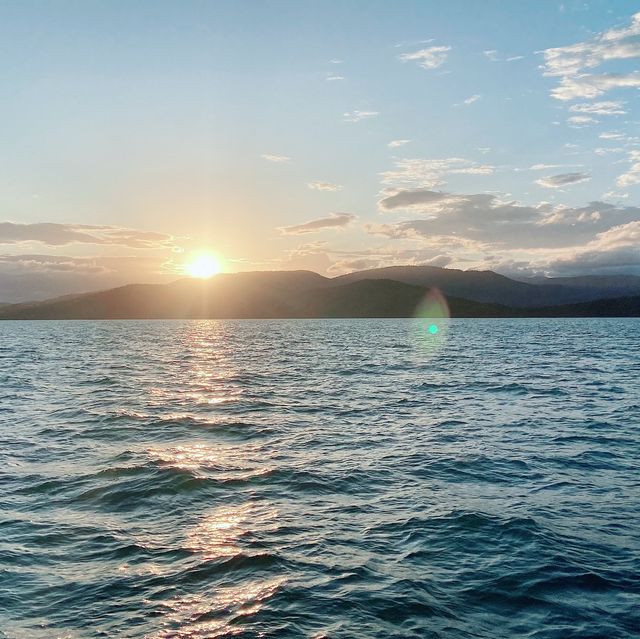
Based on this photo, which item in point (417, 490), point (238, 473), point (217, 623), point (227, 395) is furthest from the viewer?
point (227, 395)

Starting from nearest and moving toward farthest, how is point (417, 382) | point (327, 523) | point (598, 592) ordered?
point (598, 592) → point (327, 523) → point (417, 382)

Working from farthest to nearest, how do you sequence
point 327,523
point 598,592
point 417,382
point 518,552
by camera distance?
1. point 417,382
2. point 327,523
3. point 518,552
4. point 598,592

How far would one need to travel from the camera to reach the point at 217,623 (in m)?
11.3

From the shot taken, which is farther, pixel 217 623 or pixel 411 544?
pixel 411 544

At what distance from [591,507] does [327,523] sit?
27.5 feet

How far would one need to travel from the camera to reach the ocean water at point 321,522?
11773mm

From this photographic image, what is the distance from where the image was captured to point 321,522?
17000 mm

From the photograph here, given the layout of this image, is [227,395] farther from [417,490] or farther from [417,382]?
[417,490]

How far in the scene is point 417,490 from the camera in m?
20.1

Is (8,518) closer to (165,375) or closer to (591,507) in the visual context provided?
(591,507)

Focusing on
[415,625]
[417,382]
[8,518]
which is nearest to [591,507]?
[415,625]

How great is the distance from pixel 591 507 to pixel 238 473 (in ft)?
39.9

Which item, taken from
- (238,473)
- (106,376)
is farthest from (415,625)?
(106,376)

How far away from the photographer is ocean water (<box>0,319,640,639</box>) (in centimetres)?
1177
